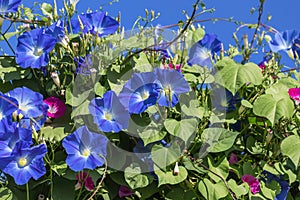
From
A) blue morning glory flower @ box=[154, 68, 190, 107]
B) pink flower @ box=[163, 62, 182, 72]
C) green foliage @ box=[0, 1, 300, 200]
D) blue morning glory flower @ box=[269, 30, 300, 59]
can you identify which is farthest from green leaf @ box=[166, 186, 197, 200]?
blue morning glory flower @ box=[269, 30, 300, 59]

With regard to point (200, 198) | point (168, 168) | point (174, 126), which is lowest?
point (200, 198)

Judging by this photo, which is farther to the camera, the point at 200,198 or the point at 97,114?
the point at 200,198

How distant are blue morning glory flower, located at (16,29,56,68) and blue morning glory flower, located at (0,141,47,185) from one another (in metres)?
0.28

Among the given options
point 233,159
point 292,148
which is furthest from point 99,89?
point 292,148

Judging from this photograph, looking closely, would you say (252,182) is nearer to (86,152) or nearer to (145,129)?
(145,129)

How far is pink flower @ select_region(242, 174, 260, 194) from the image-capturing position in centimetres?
164

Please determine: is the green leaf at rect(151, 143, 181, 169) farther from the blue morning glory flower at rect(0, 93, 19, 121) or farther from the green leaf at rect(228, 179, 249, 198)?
the blue morning glory flower at rect(0, 93, 19, 121)

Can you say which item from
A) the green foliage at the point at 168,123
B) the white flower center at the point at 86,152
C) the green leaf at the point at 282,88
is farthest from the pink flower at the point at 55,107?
the green leaf at the point at 282,88

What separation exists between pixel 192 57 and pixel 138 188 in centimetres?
47

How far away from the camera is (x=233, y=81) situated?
1626mm

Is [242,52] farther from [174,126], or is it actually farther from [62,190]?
[62,190]

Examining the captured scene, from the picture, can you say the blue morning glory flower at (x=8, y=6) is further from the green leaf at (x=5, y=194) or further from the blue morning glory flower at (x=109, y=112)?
the green leaf at (x=5, y=194)

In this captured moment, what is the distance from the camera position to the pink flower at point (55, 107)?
5.26 ft

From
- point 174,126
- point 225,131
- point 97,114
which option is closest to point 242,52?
point 225,131
